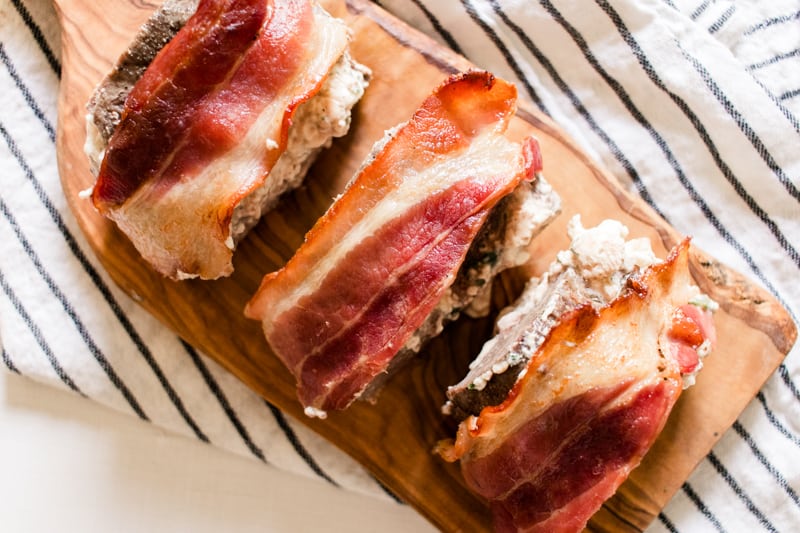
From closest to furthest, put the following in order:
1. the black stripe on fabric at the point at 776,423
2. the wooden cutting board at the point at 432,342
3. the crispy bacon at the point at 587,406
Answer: the crispy bacon at the point at 587,406 < the wooden cutting board at the point at 432,342 < the black stripe on fabric at the point at 776,423

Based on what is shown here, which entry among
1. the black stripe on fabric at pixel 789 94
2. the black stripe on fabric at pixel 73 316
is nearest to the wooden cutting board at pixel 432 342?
the black stripe on fabric at pixel 73 316

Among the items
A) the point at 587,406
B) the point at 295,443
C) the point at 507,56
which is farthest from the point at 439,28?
the point at 295,443

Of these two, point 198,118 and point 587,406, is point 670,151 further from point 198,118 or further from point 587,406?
point 198,118

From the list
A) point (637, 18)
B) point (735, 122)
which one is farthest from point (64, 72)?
point (735, 122)

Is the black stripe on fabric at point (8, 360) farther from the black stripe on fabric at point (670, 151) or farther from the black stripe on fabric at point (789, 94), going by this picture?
the black stripe on fabric at point (789, 94)

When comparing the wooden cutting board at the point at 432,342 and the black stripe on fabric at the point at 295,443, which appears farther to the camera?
the black stripe on fabric at the point at 295,443

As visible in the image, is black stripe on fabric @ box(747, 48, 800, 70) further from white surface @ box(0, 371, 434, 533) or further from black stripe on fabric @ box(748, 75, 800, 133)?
white surface @ box(0, 371, 434, 533)
